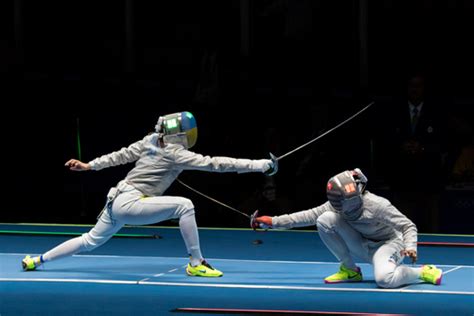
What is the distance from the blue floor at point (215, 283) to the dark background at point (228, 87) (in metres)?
1.57

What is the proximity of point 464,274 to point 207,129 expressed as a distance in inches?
166

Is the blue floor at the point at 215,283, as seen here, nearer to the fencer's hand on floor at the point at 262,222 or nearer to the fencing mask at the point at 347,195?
the fencer's hand on floor at the point at 262,222

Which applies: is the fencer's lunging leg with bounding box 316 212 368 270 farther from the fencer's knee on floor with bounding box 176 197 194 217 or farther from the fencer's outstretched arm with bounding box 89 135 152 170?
the fencer's outstretched arm with bounding box 89 135 152 170

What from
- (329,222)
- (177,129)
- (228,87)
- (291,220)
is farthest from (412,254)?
(228,87)

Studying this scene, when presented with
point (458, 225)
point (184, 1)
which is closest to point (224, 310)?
point (458, 225)

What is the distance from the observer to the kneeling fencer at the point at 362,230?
23.0ft

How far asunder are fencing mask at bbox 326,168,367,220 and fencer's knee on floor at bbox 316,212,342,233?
0.07 m

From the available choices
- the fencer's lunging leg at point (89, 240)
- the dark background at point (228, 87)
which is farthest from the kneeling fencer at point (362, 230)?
the dark background at point (228, 87)

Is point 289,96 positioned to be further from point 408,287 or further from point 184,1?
point 408,287

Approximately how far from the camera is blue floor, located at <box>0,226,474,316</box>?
21.1 feet

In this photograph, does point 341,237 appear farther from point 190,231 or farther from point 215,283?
point 190,231

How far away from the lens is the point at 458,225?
1032cm

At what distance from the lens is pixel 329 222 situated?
7.17m

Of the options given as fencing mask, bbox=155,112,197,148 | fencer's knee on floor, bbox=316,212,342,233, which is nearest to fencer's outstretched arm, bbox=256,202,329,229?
fencer's knee on floor, bbox=316,212,342,233
